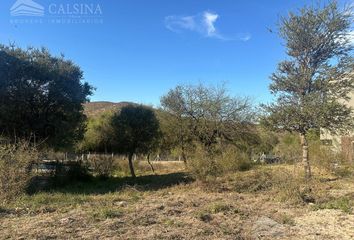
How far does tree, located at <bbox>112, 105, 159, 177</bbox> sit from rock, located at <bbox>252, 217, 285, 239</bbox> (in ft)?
59.2

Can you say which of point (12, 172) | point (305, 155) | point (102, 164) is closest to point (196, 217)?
point (12, 172)

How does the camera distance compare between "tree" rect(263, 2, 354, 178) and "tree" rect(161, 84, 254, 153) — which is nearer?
"tree" rect(263, 2, 354, 178)

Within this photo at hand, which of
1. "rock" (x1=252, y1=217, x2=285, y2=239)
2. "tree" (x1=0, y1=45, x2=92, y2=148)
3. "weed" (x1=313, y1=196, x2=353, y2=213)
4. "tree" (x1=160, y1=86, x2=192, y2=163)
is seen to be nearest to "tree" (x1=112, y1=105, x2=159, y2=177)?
"tree" (x1=160, y1=86, x2=192, y2=163)

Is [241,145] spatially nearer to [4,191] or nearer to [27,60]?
[27,60]

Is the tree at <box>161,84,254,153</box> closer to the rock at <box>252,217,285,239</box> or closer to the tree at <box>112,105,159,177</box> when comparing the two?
the tree at <box>112,105,159,177</box>

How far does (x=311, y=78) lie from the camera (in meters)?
15.7

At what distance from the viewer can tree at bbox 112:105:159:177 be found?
82.5 ft

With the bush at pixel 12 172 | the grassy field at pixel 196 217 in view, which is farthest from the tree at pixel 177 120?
the bush at pixel 12 172

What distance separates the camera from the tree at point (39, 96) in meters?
18.2

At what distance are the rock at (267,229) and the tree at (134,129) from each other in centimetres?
1805

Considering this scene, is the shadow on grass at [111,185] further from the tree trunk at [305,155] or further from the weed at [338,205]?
the weed at [338,205]

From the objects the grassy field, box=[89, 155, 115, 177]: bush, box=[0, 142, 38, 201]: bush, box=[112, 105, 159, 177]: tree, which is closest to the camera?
the grassy field

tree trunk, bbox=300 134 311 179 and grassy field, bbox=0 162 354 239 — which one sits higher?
tree trunk, bbox=300 134 311 179

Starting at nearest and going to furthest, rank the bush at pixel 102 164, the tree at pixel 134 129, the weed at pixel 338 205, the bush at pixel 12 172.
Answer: the weed at pixel 338 205 → the bush at pixel 12 172 → the bush at pixel 102 164 → the tree at pixel 134 129
